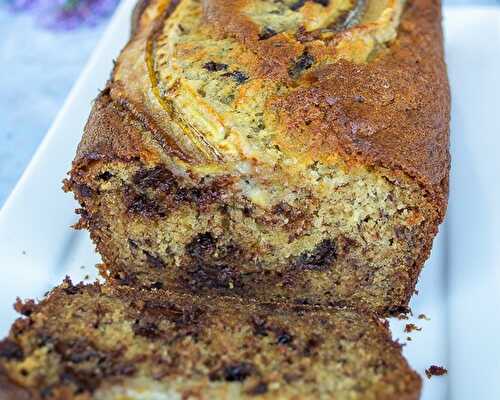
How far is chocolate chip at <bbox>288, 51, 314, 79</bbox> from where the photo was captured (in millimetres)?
3135

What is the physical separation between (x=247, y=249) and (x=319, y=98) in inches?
28.8

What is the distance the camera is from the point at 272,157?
2.89 m

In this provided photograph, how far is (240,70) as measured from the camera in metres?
3.14

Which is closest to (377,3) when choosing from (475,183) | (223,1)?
(223,1)

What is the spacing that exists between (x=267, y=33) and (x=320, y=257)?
104 centimetres

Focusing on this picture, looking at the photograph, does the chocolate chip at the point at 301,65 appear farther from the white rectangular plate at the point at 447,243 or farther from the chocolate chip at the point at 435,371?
the chocolate chip at the point at 435,371

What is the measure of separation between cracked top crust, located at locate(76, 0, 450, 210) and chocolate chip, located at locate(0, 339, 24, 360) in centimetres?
82

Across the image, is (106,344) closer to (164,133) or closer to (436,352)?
(164,133)

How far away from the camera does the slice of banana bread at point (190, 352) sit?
250cm

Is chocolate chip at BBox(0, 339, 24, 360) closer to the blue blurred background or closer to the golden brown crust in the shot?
the golden brown crust

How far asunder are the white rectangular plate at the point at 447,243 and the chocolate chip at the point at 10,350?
513mm

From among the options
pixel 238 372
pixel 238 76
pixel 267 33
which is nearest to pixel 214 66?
pixel 238 76

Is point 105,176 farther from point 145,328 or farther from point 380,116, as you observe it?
point 380,116

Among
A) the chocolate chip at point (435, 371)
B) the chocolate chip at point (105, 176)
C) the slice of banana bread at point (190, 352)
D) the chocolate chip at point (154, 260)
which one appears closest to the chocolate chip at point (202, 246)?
the chocolate chip at point (154, 260)
